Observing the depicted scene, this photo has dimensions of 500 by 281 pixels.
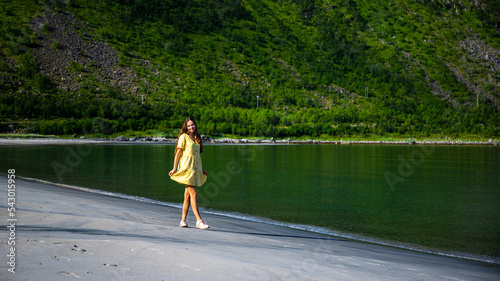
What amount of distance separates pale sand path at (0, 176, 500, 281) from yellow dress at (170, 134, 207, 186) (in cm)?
131

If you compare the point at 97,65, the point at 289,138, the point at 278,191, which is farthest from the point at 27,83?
the point at 278,191

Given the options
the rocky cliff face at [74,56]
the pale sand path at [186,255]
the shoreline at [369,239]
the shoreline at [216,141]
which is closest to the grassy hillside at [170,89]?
the rocky cliff face at [74,56]

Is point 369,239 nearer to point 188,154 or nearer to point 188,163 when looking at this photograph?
point 188,163

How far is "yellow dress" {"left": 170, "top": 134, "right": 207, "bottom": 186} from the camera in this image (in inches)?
419

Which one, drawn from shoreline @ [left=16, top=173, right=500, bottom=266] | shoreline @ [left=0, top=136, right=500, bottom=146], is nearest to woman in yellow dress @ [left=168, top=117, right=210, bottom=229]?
shoreline @ [left=16, top=173, right=500, bottom=266]

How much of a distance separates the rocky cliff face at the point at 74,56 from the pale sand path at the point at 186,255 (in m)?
141

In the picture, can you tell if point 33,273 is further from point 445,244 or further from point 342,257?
point 445,244

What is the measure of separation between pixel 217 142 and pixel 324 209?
100945 mm

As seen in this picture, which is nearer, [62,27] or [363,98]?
[62,27]

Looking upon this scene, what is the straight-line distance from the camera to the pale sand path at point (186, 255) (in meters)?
6.08

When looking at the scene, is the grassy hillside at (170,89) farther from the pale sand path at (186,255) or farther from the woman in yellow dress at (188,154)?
the pale sand path at (186,255)

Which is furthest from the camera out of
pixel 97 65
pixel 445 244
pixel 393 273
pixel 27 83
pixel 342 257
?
pixel 97 65

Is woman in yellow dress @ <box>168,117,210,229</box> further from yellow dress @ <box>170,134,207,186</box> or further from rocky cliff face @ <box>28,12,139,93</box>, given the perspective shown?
rocky cliff face @ <box>28,12,139,93</box>

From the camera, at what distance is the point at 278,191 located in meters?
25.7
